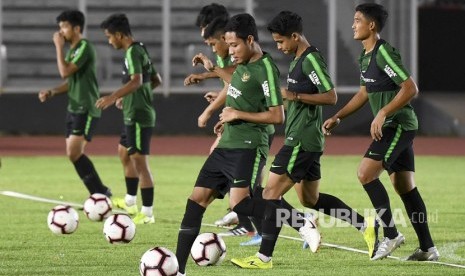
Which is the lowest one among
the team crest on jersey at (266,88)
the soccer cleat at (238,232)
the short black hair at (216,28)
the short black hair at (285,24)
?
the soccer cleat at (238,232)

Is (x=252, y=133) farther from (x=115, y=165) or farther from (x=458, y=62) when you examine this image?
(x=458, y=62)

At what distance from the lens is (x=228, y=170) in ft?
28.5

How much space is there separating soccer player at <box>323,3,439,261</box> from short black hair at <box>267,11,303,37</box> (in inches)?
20.3

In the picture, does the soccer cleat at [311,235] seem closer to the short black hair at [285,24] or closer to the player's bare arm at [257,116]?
the player's bare arm at [257,116]

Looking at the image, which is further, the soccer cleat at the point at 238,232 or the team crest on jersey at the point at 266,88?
the soccer cleat at the point at 238,232

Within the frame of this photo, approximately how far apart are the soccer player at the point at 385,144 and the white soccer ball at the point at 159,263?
6.61ft

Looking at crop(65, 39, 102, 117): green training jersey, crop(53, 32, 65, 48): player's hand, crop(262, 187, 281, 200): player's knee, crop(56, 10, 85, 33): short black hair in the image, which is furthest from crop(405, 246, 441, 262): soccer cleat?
crop(53, 32, 65, 48): player's hand

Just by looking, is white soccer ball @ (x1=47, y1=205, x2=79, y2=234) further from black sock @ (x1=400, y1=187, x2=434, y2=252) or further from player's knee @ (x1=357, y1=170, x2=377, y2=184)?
black sock @ (x1=400, y1=187, x2=434, y2=252)

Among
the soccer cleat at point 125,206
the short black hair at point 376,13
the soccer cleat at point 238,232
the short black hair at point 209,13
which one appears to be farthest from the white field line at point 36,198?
the short black hair at point 376,13

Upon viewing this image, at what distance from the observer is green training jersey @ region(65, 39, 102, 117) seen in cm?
1373

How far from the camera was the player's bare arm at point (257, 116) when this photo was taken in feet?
28.5

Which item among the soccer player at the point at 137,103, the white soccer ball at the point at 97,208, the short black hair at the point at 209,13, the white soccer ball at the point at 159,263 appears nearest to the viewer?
the white soccer ball at the point at 159,263

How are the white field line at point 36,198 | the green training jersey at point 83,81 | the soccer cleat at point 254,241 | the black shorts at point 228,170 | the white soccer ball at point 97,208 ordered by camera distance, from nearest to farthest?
the black shorts at point 228,170 → the soccer cleat at point 254,241 → the white soccer ball at point 97,208 → the green training jersey at point 83,81 → the white field line at point 36,198

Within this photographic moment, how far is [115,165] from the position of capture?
20.2 metres
